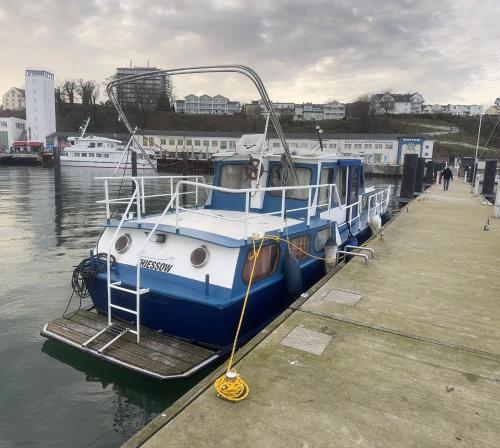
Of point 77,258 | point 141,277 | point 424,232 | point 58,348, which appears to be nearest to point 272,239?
point 141,277

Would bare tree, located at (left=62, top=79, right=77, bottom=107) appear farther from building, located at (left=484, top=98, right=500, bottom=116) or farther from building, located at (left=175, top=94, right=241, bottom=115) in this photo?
building, located at (left=484, top=98, right=500, bottom=116)

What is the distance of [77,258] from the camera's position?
12688 mm

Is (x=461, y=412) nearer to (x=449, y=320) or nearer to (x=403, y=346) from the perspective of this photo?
(x=403, y=346)

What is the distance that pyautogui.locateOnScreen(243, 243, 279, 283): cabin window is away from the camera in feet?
19.7

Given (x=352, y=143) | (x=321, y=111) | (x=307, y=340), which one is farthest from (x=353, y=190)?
(x=321, y=111)

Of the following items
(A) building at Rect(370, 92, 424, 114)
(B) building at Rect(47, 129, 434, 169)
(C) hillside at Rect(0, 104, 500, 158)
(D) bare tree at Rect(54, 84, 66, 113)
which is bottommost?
(B) building at Rect(47, 129, 434, 169)

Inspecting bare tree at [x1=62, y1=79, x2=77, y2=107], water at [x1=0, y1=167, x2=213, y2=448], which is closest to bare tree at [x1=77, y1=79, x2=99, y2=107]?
bare tree at [x1=62, y1=79, x2=77, y2=107]

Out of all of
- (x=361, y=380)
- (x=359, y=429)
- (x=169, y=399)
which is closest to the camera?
(x=359, y=429)

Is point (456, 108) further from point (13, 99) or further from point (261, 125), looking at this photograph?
point (13, 99)

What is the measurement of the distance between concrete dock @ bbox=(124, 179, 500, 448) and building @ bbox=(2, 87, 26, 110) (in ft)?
579

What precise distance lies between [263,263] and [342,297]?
1.36m

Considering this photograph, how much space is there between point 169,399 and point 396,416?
3.26 meters

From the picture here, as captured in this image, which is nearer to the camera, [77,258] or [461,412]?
[461,412]

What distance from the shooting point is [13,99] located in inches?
6024
